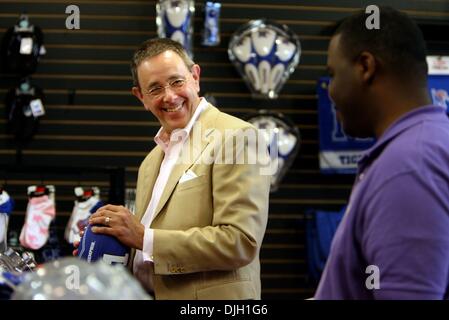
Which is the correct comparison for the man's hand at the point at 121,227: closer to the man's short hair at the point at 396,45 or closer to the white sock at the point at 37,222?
the man's short hair at the point at 396,45

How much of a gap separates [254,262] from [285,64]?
3.35 meters

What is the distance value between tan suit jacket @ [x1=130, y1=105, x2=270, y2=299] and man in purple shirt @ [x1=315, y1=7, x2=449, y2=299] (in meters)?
0.70

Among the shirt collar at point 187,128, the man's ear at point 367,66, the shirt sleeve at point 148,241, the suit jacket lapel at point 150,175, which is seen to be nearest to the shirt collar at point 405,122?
the man's ear at point 367,66

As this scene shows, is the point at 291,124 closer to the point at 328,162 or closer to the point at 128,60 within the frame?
the point at 328,162

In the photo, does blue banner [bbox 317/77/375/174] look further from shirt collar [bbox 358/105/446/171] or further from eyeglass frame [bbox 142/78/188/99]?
shirt collar [bbox 358/105/446/171]

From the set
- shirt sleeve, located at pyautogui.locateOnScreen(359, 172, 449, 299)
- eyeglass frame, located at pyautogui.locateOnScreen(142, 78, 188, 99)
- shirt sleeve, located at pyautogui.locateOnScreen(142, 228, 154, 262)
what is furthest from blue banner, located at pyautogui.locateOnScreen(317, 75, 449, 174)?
shirt sleeve, located at pyautogui.locateOnScreen(359, 172, 449, 299)

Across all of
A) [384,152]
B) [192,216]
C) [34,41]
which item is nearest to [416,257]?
[384,152]

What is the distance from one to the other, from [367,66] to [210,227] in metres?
0.87

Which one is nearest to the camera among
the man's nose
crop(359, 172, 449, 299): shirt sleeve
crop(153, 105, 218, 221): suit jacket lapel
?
crop(359, 172, 449, 299): shirt sleeve

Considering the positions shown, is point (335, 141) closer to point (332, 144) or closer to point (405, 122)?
point (332, 144)

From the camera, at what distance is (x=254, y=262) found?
7.34ft

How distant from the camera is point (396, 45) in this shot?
1.34 metres

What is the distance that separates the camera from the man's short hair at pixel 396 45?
1.34m

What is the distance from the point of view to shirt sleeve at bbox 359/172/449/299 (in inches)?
47.4
